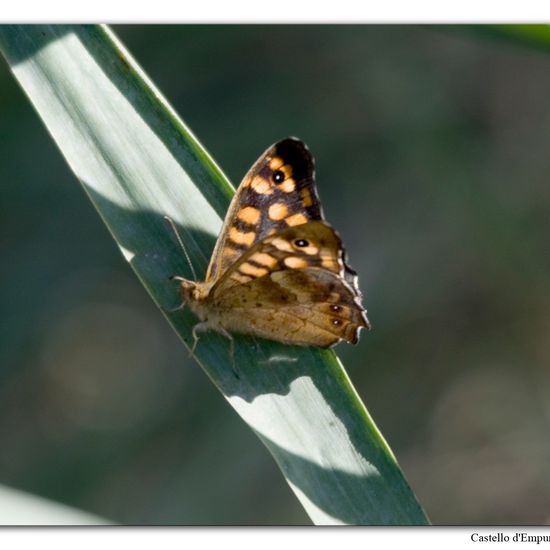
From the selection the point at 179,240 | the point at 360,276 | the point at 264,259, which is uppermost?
the point at 179,240

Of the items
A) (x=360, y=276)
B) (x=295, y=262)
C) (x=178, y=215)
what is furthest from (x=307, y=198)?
(x=360, y=276)

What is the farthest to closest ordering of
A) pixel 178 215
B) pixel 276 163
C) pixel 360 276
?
1. pixel 360 276
2. pixel 276 163
3. pixel 178 215

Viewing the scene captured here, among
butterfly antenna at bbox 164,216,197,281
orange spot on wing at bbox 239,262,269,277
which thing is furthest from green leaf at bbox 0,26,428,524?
orange spot on wing at bbox 239,262,269,277

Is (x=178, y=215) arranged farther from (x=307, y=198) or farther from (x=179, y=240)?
(x=307, y=198)

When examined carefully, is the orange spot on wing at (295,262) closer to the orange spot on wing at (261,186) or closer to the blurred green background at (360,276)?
the orange spot on wing at (261,186)

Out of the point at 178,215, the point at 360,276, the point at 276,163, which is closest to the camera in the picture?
the point at 178,215
